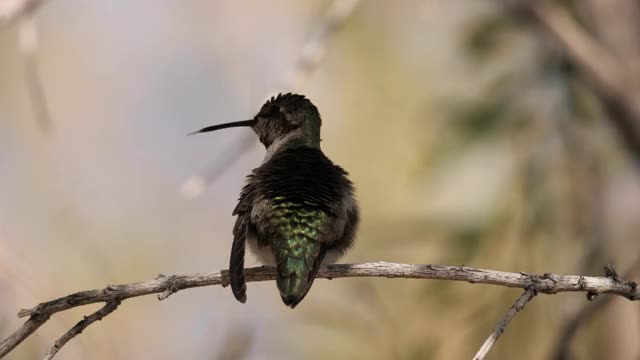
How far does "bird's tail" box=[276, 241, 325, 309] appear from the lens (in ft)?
10.9

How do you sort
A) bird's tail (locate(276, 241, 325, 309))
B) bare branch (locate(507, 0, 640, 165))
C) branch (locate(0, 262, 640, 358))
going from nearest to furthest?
branch (locate(0, 262, 640, 358))
bird's tail (locate(276, 241, 325, 309))
bare branch (locate(507, 0, 640, 165))

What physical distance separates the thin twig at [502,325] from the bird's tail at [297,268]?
30.3 inches

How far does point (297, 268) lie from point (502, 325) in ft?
3.20

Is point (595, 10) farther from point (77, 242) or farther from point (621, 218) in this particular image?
point (77, 242)

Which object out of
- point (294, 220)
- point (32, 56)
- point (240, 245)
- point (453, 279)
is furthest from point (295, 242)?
point (32, 56)

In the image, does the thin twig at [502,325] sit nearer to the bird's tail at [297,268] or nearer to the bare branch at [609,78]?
the bird's tail at [297,268]

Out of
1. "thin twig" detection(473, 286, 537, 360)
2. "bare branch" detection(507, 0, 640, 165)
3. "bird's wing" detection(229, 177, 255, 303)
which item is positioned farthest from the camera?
"bare branch" detection(507, 0, 640, 165)

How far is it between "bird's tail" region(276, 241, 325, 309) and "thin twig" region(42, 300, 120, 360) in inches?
26.2

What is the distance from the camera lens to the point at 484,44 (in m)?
6.40

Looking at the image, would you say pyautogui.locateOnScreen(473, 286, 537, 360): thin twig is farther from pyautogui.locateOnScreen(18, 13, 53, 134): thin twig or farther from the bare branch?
the bare branch

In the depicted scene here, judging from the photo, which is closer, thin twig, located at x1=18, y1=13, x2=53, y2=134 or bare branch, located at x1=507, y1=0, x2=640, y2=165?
thin twig, located at x1=18, y1=13, x2=53, y2=134

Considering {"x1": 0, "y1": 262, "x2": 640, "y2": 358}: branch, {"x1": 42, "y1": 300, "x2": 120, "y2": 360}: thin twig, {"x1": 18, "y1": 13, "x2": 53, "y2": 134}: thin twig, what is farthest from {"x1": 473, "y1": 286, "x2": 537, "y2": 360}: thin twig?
{"x1": 18, "y1": 13, "x2": 53, "y2": 134}: thin twig

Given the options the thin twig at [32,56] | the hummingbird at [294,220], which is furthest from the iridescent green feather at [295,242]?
the thin twig at [32,56]

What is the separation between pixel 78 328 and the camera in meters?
2.68
